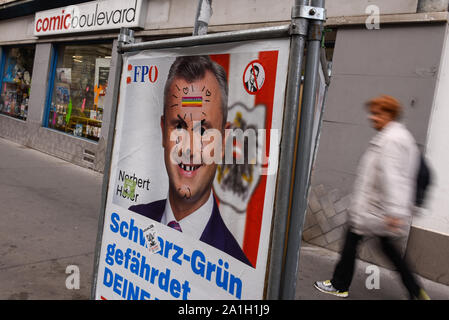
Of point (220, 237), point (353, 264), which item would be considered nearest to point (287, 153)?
point (220, 237)

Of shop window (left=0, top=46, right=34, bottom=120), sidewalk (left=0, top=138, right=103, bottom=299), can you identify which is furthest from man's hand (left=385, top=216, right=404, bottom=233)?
shop window (left=0, top=46, right=34, bottom=120)

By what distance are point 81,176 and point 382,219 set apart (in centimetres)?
675

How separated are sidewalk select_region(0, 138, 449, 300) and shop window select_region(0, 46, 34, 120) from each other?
6.66m

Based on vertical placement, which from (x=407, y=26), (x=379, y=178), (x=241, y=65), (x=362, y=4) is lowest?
(x=379, y=178)

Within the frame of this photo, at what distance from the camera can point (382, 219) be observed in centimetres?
309

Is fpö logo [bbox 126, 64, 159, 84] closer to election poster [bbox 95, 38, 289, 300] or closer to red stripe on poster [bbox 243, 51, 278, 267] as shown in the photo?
election poster [bbox 95, 38, 289, 300]

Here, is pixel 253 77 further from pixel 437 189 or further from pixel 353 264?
pixel 437 189

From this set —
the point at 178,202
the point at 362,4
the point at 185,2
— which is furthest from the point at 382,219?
the point at 185,2

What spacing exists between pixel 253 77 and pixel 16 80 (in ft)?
46.2

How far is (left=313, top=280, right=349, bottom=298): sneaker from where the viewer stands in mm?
3609

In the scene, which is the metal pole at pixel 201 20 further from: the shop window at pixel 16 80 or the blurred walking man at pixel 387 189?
the shop window at pixel 16 80

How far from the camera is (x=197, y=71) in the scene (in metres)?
1.74
